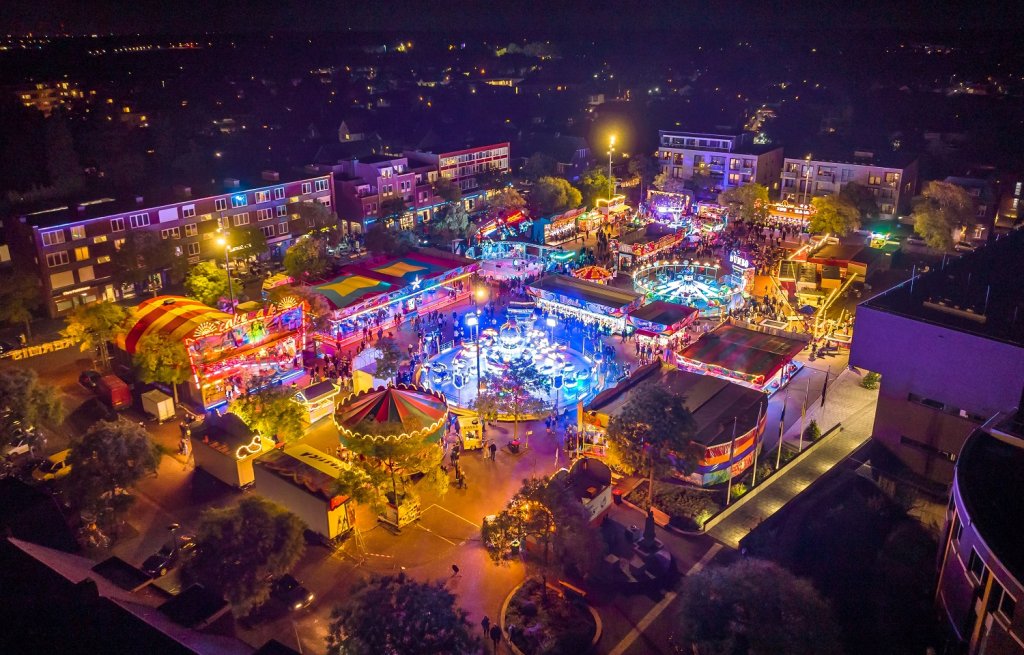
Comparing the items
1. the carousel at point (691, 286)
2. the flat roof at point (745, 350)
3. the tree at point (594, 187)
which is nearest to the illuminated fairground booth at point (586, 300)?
the carousel at point (691, 286)

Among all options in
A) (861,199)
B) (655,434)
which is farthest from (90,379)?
(861,199)

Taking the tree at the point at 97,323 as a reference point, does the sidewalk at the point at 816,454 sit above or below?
below

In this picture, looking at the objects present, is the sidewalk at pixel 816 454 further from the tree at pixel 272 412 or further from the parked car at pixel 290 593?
the tree at pixel 272 412

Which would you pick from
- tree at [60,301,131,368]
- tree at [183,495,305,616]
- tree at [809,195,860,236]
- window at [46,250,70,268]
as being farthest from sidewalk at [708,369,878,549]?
window at [46,250,70,268]

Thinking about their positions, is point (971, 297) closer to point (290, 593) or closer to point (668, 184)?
point (290, 593)

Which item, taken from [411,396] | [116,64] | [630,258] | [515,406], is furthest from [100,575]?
[116,64]

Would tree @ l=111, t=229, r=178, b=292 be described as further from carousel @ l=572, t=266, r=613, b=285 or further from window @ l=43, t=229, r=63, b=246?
carousel @ l=572, t=266, r=613, b=285
